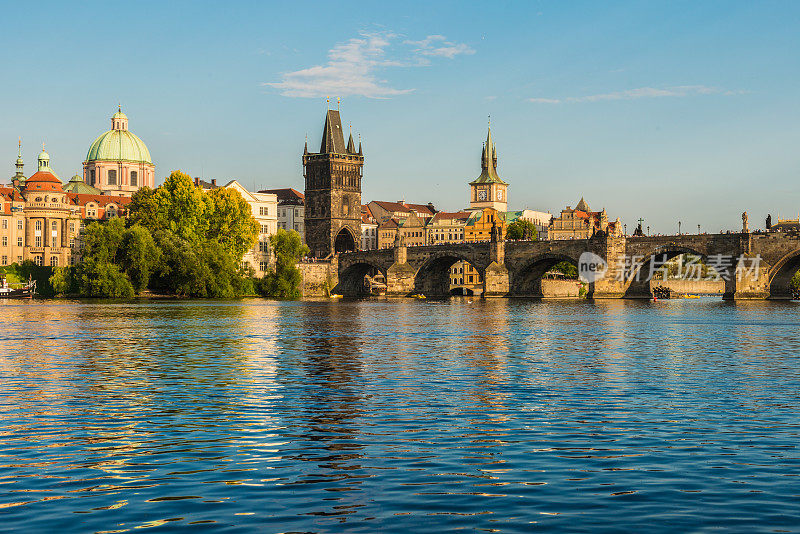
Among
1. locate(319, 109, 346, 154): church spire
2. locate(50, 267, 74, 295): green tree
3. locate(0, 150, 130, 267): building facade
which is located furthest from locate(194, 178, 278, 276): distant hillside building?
locate(50, 267, 74, 295): green tree

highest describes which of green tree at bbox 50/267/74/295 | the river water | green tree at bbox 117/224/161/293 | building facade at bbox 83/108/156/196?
building facade at bbox 83/108/156/196

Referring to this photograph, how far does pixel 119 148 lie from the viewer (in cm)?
17312

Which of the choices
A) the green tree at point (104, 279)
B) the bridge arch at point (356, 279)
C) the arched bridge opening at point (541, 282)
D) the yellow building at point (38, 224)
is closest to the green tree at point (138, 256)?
the green tree at point (104, 279)

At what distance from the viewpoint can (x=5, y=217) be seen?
124m

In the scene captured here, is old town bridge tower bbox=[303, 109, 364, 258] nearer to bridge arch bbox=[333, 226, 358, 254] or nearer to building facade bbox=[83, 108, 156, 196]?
bridge arch bbox=[333, 226, 358, 254]

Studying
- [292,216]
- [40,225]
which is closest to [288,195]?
[292,216]

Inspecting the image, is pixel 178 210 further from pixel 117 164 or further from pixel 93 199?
pixel 117 164

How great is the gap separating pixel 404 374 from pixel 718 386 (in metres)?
8.35

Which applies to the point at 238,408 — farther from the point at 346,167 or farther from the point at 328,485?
the point at 346,167

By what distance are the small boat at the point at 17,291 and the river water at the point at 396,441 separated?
7192 centimetres

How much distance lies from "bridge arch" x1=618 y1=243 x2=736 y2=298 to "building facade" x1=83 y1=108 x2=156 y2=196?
326ft

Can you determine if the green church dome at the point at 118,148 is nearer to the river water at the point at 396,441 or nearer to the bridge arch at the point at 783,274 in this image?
the bridge arch at the point at 783,274

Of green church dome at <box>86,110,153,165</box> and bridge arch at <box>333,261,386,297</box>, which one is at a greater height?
green church dome at <box>86,110,153,165</box>

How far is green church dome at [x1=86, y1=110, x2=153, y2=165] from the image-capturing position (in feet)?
564
